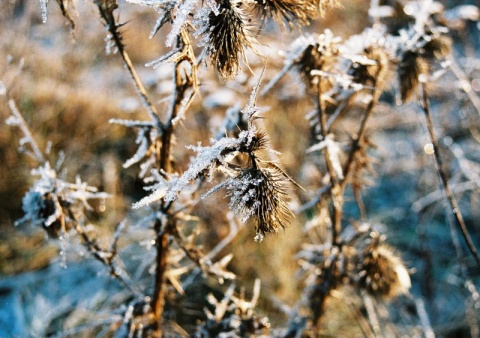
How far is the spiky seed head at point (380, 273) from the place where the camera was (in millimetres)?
1346

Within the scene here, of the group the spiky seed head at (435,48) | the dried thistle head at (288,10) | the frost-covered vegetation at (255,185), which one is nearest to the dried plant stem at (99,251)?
the frost-covered vegetation at (255,185)

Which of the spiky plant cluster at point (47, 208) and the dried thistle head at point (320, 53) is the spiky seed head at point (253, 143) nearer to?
the dried thistle head at point (320, 53)

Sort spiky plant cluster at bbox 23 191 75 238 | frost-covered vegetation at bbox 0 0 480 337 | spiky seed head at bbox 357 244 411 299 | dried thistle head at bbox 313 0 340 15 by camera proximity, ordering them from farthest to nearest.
Answer: spiky seed head at bbox 357 244 411 299 → spiky plant cluster at bbox 23 191 75 238 → dried thistle head at bbox 313 0 340 15 → frost-covered vegetation at bbox 0 0 480 337

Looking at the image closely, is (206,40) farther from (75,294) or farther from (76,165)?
(76,165)

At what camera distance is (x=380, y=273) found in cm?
135

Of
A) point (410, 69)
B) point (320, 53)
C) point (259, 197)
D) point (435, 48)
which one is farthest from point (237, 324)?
point (435, 48)

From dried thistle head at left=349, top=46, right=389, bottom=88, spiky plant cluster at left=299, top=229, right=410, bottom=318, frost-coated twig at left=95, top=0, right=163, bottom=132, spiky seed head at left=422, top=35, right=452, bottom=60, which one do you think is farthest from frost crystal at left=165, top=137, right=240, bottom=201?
spiky seed head at left=422, top=35, right=452, bottom=60

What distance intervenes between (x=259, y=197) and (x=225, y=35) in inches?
12.2

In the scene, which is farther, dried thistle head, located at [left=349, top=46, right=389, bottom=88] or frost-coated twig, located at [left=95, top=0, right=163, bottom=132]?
dried thistle head, located at [left=349, top=46, right=389, bottom=88]

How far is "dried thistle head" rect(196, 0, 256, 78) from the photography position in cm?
77

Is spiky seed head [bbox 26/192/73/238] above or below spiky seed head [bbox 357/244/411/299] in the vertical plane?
above

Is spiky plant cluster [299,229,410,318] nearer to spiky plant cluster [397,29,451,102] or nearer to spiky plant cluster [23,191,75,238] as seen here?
spiky plant cluster [397,29,451,102]

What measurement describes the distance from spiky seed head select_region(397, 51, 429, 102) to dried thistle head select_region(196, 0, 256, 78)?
719mm

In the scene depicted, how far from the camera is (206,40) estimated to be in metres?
0.78
